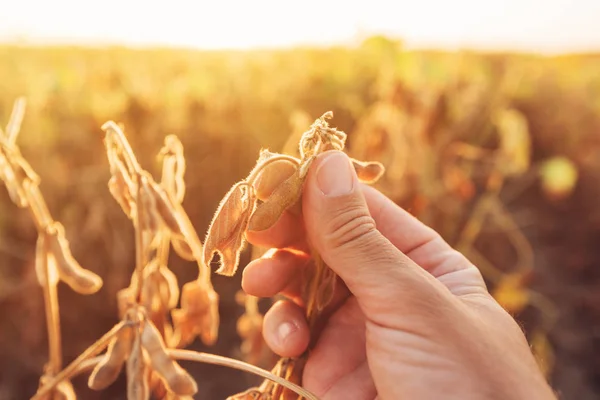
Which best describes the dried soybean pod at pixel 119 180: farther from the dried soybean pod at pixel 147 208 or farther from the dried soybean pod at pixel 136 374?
the dried soybean pod at pixel 136 374

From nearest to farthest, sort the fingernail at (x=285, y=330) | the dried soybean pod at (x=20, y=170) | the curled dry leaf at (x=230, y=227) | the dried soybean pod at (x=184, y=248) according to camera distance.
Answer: the curled dry leaf at (x=230, y=227), the dried soybean pod at (x=20, y=170), the dried soybean pod at (x=184, y=248), the fingernail at (x=285, y=330)

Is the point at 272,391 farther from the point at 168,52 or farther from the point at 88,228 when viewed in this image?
the point at 168,52

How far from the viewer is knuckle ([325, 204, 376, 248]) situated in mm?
1134

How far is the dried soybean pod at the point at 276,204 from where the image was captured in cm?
99

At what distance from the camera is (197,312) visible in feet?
4.28

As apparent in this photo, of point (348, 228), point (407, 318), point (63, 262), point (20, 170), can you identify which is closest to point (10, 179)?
point (20, 170)

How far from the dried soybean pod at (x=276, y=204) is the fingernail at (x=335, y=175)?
0.05 meters

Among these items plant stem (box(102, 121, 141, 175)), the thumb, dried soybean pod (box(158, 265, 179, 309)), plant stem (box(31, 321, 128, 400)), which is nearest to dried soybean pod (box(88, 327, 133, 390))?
plant stem (box(31, 321, 128, 400))

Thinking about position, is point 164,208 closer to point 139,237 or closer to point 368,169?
point 139,237

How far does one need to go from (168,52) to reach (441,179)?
3.31 meters

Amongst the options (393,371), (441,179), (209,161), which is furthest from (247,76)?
(393,371)

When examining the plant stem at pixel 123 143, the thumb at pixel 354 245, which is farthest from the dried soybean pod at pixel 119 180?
the thumb at pixel 354 245

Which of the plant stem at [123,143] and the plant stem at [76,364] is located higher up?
the plant stem at [123,143]

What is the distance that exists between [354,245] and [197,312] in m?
0.35
